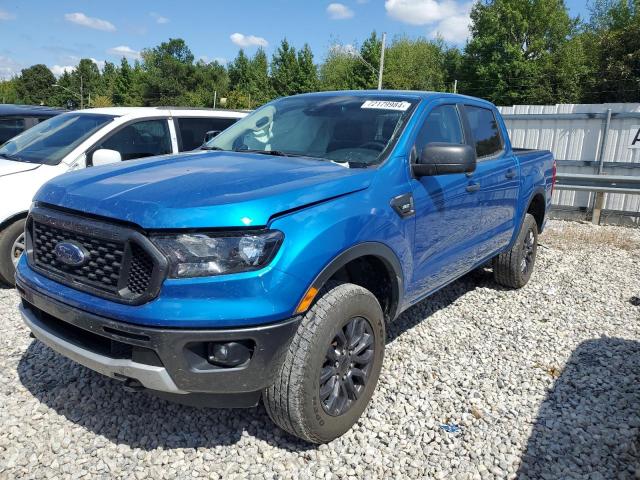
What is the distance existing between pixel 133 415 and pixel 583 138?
10574 mm

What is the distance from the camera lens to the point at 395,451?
9.06 feet

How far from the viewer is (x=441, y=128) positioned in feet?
12.4

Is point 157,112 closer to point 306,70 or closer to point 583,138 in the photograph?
point 583,138

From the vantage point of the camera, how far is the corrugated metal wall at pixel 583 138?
33.1ft

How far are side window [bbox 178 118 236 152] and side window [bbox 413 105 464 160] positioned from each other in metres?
3.20

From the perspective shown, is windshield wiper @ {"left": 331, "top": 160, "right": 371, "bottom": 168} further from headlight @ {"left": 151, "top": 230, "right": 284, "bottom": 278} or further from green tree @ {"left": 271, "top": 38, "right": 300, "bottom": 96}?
green tree @ {"left": 271, "top": 38, "right": 300, "bottom": 96}

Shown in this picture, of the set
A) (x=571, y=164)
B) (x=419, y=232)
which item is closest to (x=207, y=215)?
(x=419, y=232)

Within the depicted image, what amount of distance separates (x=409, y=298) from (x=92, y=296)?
1910 mm

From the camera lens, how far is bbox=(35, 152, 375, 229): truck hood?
7.20 ft

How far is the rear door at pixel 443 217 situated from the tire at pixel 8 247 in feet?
11.9

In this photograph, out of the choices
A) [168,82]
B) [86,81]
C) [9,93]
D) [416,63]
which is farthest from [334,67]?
[9,93]

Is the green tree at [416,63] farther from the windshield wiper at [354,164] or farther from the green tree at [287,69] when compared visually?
the windshield wiper at [354,164]

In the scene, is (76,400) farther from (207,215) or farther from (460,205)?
(460,205)

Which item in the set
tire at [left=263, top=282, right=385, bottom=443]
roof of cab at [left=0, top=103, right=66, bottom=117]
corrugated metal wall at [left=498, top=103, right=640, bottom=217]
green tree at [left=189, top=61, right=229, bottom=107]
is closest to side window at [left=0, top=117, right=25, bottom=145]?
roof of cab at [left=0, top=103, right=66, bottom=117]
